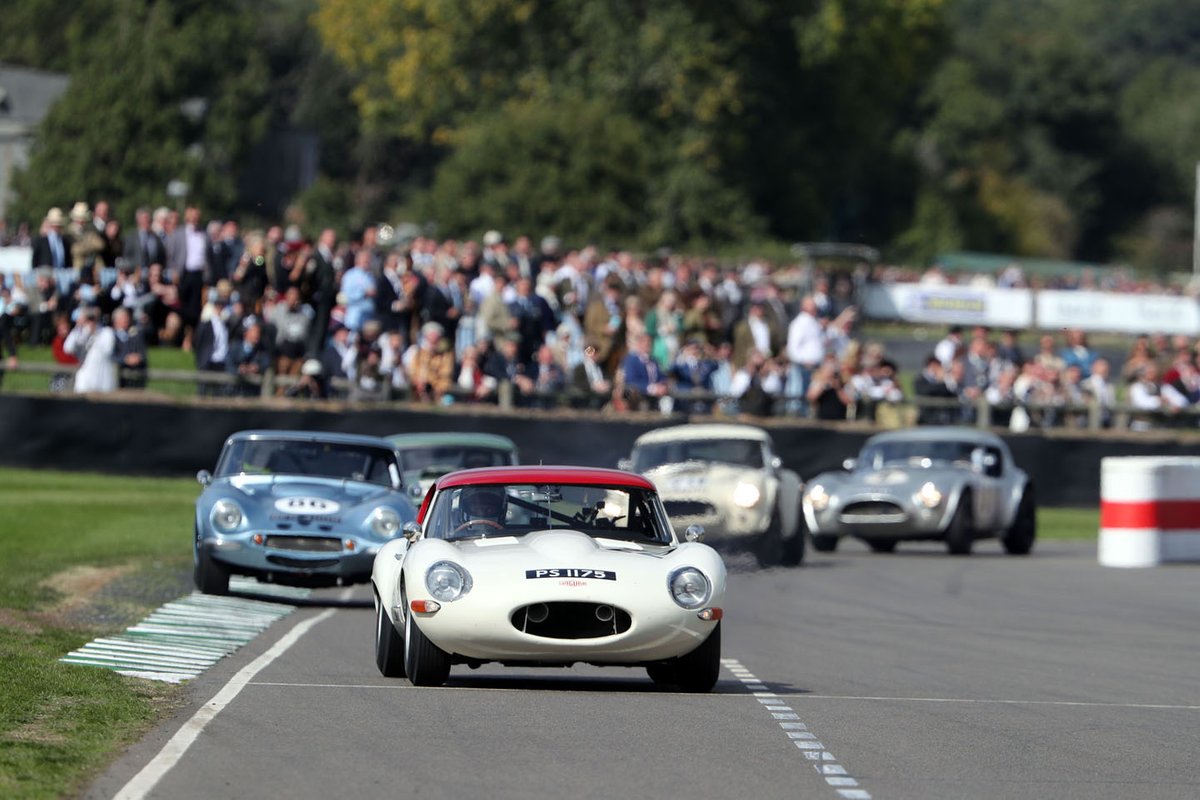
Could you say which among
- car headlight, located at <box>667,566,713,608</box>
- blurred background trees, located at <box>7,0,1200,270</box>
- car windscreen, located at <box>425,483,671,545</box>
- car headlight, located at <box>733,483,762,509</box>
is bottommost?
car headlight, located at <box>733,483,762,509</box>

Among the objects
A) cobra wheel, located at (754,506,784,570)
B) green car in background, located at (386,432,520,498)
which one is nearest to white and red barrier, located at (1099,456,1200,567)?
cobra wheel, located at (754,506,784,570)

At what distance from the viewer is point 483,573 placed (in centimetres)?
1175

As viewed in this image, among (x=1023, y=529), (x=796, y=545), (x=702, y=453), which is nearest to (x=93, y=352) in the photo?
(x=702, y=453)

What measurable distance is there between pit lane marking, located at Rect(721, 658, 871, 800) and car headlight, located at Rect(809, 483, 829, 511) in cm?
1184

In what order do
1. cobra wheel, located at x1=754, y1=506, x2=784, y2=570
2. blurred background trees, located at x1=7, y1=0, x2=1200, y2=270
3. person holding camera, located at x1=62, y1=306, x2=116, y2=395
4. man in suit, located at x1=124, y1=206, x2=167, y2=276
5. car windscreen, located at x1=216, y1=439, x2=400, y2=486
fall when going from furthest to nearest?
blurred background trees, located at x1=7, y1=0, x2=1200, y2=270 → man in suit, located at x1=124, y1=206, x2=167, y2=276 → person holding camera, located at x1=62, y1=306, x2=116, y2=395 → cobra wheel, located at x1=754, y1=506, x2=784, y2=570 → car windscreen, located at x1=216, y1=439, x2=400, y2=486

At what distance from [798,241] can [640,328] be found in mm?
56539

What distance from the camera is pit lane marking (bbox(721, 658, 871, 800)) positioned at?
356 inches

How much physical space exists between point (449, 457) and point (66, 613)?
7778 millimetres

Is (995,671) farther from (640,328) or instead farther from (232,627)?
(640,328)

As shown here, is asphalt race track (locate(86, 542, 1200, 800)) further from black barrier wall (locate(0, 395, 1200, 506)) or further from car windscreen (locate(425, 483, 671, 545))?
black barrier wall (locate(0, 395, 1200, 506))

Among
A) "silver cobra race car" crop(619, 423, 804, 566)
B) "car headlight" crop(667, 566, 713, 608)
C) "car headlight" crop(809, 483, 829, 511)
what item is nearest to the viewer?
"car headlight" crop(667, 566, 713, 608)

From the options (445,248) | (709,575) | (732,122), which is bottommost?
(709,575)

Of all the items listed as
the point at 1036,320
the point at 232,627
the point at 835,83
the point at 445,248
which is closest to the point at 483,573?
the point at 232,627

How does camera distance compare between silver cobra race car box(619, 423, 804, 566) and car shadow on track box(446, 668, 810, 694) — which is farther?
silver cobra race car box(619, 423, 804, 566)
